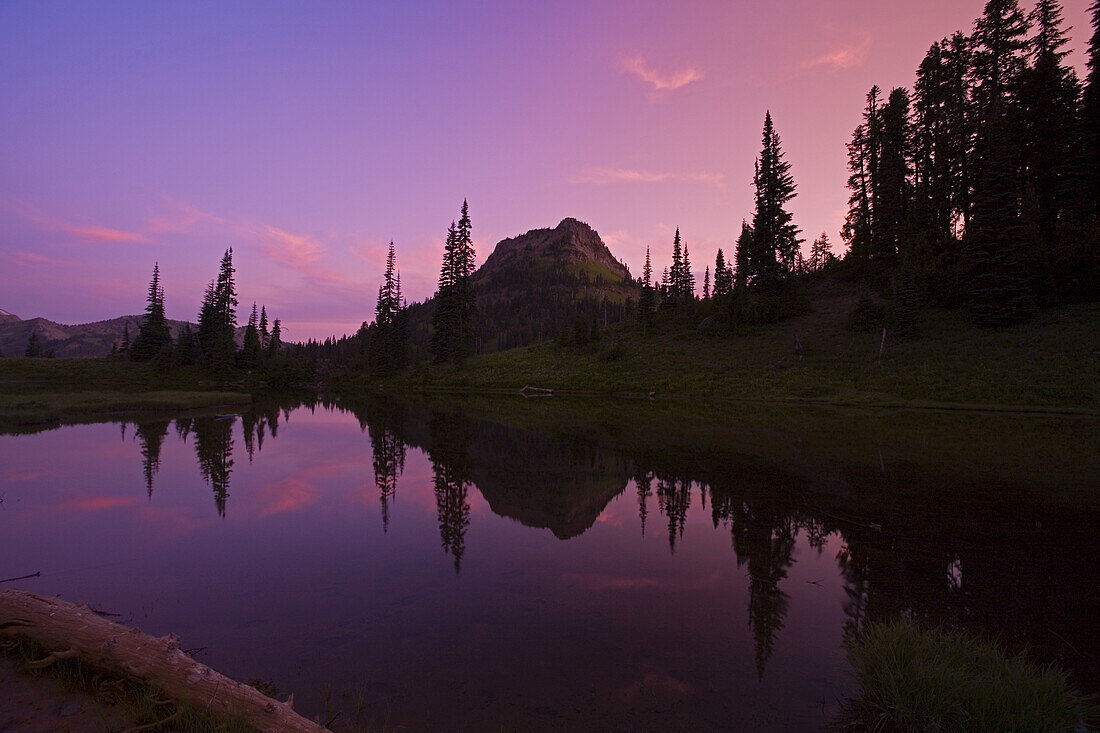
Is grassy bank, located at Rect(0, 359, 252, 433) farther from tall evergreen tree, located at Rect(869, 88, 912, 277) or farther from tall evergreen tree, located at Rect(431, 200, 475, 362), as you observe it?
tall evergreen tree, located at Rect(869, 88, 912, 277)

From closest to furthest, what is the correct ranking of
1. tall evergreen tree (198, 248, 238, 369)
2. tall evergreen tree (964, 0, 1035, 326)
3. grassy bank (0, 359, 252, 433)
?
grassy bank (0, 359, 252, 433), tall evergreen tree (964, 0, 1035, 326), tall evergreen tree (198, 248, 238, 369)

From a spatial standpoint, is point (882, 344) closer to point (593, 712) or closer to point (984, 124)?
point (984, 124)

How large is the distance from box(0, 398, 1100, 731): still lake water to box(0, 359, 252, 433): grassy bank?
13.0 m

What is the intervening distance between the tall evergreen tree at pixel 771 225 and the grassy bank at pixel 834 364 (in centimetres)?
581

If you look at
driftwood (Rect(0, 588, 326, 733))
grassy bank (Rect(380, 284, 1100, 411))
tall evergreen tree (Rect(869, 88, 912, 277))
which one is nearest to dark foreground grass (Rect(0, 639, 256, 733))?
driftwood (Rect(0, 588, 326, 733))

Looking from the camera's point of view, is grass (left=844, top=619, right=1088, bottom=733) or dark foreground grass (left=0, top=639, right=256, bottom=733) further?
grass (left=844, top=619, right=1088, bottom=733)

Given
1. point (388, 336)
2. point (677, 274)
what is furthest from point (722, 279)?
point (388, 336)

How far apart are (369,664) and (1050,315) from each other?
51.6 m

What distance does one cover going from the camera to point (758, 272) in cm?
5950

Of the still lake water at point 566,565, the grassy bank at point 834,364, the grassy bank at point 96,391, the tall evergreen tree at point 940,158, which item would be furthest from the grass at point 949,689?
the tall evergreen tree at point 940,158

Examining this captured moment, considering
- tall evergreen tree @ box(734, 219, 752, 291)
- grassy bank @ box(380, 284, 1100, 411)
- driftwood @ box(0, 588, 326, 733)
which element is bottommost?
driftwood @ box(0, 588, 326, 733)

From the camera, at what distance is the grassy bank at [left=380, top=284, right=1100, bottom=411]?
102ft

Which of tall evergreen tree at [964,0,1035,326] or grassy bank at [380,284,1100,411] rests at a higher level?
tall evergreen tree at [964,0,1035,326]

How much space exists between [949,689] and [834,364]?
43.2m
